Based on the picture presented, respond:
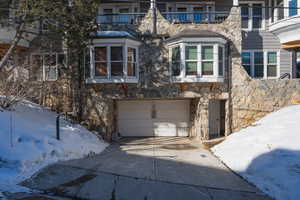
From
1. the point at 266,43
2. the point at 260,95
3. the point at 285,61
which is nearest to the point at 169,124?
the point at 260,95

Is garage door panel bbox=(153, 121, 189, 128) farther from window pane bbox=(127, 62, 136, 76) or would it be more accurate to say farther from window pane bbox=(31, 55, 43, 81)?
window pane bbox=(31, 55, 43, 81)

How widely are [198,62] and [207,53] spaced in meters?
0.73

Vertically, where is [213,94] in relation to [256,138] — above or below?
above

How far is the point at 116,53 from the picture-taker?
1270cm

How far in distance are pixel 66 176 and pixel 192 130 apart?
30.7 ft

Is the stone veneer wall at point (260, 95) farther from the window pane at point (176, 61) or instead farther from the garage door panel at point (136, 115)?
the garage door panel at point (136, 115)

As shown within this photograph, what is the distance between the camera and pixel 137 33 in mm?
13398

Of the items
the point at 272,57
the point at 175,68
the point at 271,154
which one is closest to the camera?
the point at 271,154

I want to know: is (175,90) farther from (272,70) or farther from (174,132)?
(272,70)

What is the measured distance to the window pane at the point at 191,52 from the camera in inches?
502

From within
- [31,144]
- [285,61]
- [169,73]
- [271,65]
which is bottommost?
[31,144]

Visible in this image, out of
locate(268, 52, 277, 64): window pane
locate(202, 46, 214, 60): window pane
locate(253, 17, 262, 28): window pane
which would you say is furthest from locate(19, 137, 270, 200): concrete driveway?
locate(253, 17, 262, 28): window pane

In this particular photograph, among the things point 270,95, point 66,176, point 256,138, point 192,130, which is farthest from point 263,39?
point 66,176

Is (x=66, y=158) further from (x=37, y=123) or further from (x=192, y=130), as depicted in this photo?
(x=192, y=130)
